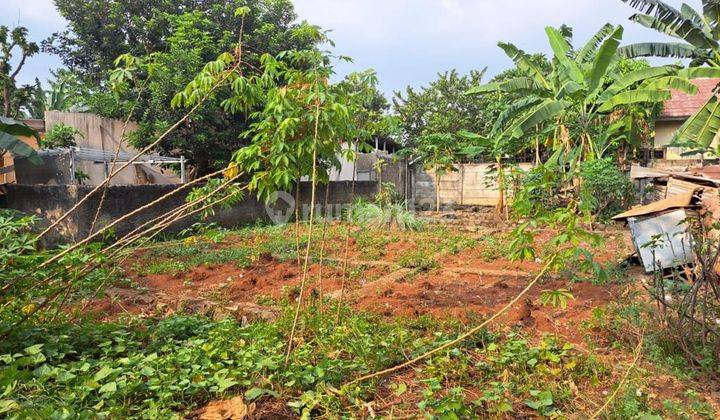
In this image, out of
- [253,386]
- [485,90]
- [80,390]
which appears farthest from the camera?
[485,90]

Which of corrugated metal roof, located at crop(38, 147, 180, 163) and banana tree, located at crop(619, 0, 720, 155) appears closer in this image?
banana tree, located at crop(619, 0, 720, 155)

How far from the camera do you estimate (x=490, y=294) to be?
15.8 ft

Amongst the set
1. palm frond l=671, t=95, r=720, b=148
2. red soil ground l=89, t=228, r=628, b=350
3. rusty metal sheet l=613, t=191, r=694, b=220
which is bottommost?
red soil ground l=89, t=228, r=628, b=350

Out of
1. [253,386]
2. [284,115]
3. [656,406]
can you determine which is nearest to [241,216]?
[284,115]

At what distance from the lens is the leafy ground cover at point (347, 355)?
2.40 meters

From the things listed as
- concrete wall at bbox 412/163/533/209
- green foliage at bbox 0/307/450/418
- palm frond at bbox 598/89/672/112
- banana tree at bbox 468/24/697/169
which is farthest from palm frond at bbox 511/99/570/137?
green foliage at bbox 0/307/450/418

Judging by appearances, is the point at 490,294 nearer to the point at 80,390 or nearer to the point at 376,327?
the point at 376,327

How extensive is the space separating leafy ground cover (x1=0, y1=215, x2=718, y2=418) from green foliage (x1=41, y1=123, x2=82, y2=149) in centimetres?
707

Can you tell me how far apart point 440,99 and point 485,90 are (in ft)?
43.4

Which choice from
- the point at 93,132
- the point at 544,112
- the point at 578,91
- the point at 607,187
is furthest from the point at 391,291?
the point at 93,132

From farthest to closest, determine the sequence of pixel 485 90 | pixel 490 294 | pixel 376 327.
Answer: pixel 485 90, pixel 490 294, pixel 376 327

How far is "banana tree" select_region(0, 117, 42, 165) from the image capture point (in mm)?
3592

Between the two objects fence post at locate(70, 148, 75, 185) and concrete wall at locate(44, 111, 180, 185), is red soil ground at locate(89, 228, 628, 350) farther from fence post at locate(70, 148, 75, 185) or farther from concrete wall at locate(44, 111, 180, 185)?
concrete wall at locate(44, 111, 180, 185)

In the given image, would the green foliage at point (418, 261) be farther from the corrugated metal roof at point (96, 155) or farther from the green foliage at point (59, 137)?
the green foliage at point (59, 137)
